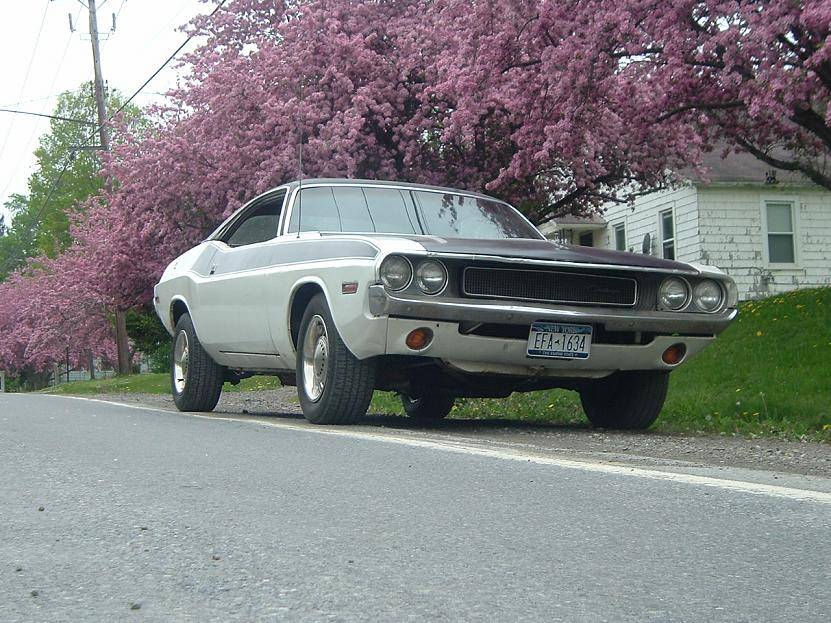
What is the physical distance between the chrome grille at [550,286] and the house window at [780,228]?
20312 millimetres

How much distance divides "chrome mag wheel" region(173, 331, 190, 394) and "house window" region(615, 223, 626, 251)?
20.9m

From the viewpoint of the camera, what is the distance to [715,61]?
467 inches

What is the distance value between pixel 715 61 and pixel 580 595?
9431 mm

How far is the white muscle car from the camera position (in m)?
7.60

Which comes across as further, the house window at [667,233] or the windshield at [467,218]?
the house window at [667,233]

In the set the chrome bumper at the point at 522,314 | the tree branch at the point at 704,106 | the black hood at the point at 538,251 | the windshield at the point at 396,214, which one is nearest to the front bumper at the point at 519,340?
the chrome bumper at the point at 522,314

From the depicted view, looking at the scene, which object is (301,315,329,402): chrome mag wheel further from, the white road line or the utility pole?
the utility pole

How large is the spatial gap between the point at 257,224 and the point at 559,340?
303 cm

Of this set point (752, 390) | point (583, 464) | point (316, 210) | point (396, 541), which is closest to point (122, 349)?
point (752, 390)

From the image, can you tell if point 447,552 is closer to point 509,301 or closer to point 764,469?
point 764,469

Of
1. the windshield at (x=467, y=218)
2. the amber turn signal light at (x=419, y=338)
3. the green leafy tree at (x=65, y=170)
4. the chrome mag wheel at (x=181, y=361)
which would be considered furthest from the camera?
the green leafy tree at (x=65, y=170)

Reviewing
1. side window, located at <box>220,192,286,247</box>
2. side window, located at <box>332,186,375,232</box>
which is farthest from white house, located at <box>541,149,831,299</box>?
side window, located at <box>332,186,375,232</box>

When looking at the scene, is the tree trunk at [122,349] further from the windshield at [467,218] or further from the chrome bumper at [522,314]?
the chrome bumper at [522,314]

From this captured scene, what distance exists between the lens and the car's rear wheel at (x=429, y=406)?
10.6 meters
